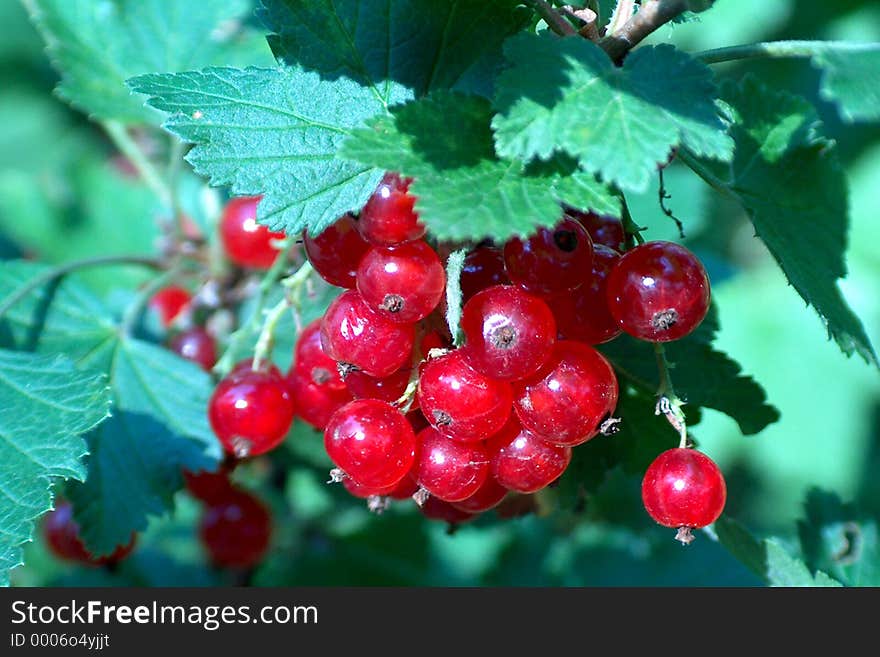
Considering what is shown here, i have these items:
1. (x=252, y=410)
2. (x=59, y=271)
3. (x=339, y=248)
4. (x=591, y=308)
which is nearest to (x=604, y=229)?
(x=591, y=308)

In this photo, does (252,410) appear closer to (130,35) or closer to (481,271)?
(481,271)

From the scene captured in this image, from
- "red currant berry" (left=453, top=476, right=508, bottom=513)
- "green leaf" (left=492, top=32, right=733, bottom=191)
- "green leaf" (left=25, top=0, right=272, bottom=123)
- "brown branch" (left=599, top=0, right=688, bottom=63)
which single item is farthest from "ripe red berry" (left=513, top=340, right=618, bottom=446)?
"green leaf" (left=25, top=0, right=272, bottom=123)

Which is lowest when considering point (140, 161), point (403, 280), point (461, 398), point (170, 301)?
point (170, 301)

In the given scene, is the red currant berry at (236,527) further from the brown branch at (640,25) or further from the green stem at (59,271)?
the brown branch at (640,25)

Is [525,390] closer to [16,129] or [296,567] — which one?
[296,567]

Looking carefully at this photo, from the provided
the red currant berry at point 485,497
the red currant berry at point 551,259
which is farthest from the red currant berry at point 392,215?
the red currant berry at point 485,497
